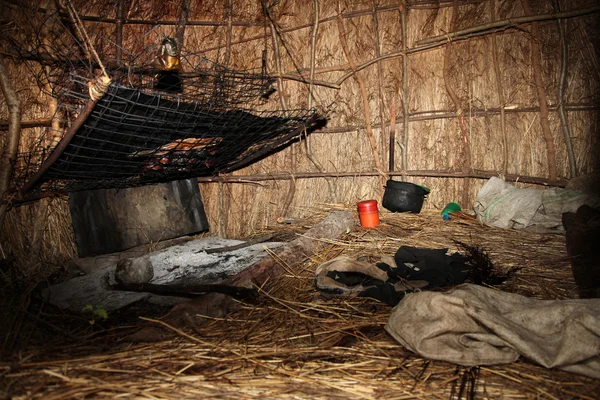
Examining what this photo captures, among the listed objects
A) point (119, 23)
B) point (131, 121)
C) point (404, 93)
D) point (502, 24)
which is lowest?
point (131, 121)

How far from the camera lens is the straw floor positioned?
1479 mm

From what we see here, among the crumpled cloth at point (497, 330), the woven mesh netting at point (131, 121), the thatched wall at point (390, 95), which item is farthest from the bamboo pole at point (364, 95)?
the crumpled cloth at point (497, 330)

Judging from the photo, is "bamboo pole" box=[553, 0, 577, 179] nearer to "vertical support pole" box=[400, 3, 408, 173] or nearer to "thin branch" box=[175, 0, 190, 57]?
"vertical support pole" box=[400, 3, 408, 173]

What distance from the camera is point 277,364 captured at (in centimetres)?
169

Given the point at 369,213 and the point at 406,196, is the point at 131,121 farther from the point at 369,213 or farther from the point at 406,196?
the point at 406,196

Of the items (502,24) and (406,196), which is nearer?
(502,24)

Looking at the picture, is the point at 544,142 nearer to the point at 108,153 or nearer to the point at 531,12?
the point at 531,12

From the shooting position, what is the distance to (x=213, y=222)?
4.99 metres

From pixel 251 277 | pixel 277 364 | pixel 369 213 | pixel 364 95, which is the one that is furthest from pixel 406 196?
pixel 277 364

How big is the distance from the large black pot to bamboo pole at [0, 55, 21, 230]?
3409 millimetres

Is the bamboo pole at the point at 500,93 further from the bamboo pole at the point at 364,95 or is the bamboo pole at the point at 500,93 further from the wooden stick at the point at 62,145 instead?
the wooden stick at the point at 62,145

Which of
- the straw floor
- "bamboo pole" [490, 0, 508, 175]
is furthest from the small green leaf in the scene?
"bamboo pole" [490, 0, 508, 175]

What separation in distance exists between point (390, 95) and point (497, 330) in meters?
3.30

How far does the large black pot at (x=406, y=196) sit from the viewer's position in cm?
417
